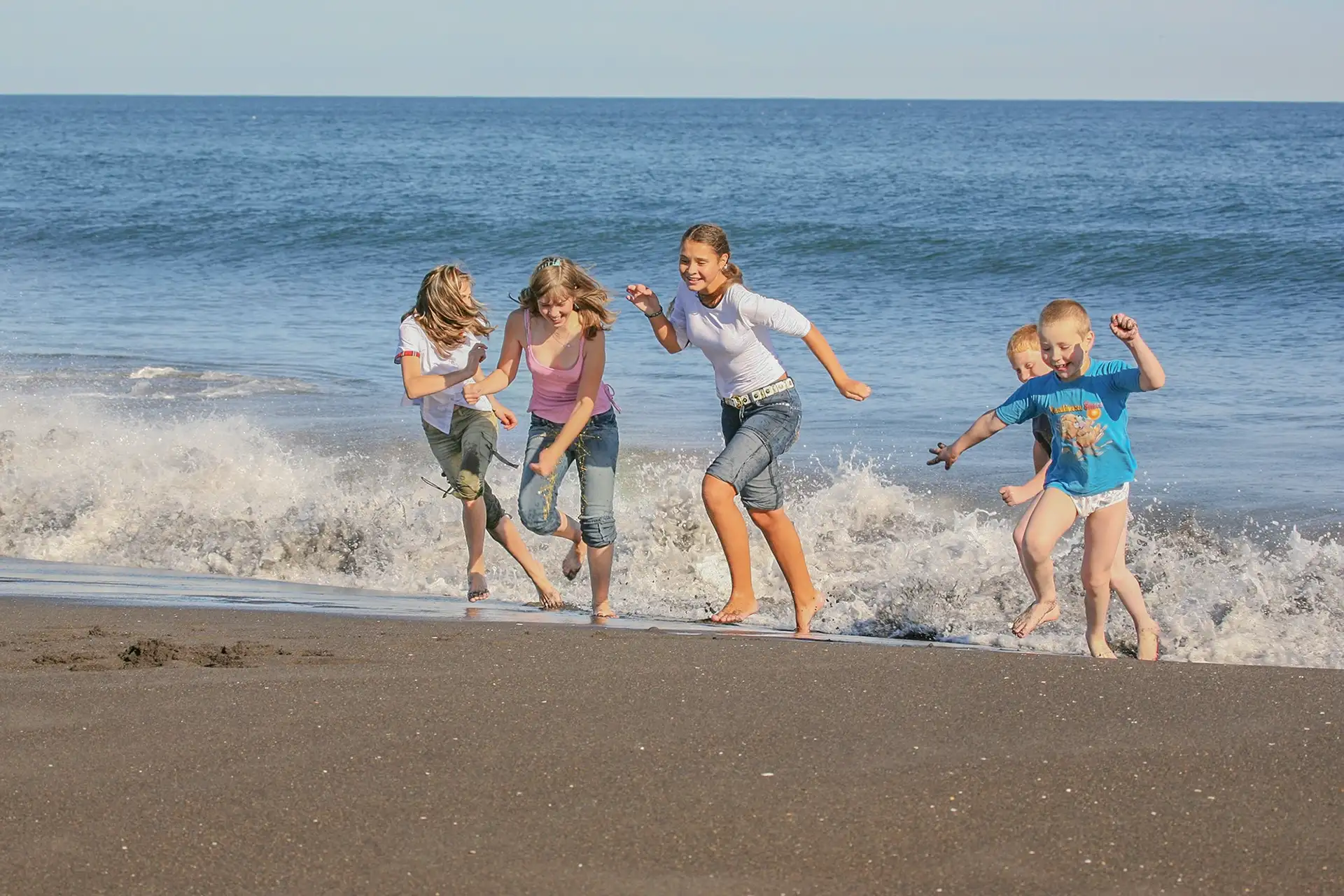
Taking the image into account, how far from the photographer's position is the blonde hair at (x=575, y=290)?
18.7 feet

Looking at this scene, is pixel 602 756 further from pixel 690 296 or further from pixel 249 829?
pixel 690 296

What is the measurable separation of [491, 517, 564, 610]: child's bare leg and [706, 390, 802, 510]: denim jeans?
116 centimetres

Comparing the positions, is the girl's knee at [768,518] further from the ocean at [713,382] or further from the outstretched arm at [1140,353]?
the outstretched arm at [1140,353]

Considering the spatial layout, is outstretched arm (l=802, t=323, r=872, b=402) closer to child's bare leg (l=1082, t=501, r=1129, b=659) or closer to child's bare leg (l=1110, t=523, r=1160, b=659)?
child's bare leg (l=1082, t=501, r=1129, b=659)

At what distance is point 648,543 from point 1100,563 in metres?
3.56

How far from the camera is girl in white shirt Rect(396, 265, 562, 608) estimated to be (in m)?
6.14

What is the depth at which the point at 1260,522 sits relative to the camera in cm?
805

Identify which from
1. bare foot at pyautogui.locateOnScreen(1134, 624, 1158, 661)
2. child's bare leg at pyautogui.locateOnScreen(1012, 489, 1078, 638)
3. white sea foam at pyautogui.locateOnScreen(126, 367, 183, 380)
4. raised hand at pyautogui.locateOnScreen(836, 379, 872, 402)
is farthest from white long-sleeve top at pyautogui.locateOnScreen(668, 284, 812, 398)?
white sea foam at pyautogui.locateOnScreen(126, 367, 183, 380)

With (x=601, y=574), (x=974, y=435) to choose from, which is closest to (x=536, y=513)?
(x=601, y=574)

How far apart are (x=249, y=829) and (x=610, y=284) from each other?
20982 mm

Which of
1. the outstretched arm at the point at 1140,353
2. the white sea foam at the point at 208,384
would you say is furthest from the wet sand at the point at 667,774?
the white sea foam at the point at 208,384

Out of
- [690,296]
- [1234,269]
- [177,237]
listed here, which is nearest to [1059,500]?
[690,296]

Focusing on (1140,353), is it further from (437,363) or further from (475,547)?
(475,547)

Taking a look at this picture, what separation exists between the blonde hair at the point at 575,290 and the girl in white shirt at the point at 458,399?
46 cm
